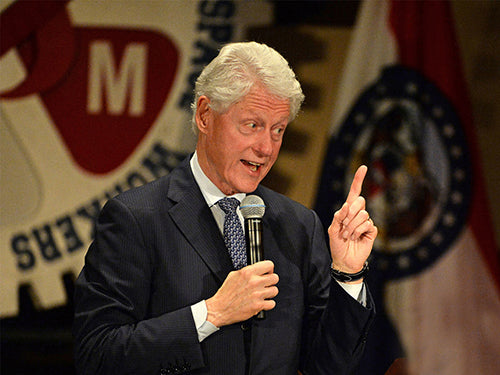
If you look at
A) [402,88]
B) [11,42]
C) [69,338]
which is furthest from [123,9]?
[69,338]

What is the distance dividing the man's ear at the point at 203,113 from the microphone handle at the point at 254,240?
292 millimetres

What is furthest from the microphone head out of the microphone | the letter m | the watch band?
the letter m

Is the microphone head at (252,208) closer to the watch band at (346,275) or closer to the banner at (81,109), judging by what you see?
the watch band at (346,275)

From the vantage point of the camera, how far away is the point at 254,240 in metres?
1.27

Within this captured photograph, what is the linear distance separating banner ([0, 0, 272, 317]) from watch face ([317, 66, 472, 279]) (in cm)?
90

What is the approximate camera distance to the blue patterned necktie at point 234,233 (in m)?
1.34

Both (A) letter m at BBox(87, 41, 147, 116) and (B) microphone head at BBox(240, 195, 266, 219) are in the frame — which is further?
(A) letter m at BBox(87, 41, 147, 116)

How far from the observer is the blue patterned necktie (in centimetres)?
134

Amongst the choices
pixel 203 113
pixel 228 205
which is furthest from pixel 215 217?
pixel 203 113

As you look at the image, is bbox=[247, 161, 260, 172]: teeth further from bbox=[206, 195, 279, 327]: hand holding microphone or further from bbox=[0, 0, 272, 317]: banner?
bbox=[0, 0, 272, 317]: banner

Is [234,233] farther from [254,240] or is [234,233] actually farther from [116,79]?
[116,79]

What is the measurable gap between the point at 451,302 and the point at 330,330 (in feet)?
7.56

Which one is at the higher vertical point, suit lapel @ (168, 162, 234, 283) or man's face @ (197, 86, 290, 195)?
man's face @ (197, 86, 290, 195)

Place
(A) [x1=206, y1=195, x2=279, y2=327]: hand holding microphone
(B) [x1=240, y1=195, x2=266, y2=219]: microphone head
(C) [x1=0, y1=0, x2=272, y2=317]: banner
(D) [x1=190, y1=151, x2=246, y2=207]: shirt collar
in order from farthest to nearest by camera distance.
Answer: (C) [x1=0, y1=0, x2=272, y2=317]: banner → (D) [x1=190, y1=151, x2=246, y2=207]: shirt collar → (B) [x1=240, y1=195, x2=266, y2=219]: microphone head → (A) [x1=206, y1=195, x2=279, y2=327]: hand holding microphone
